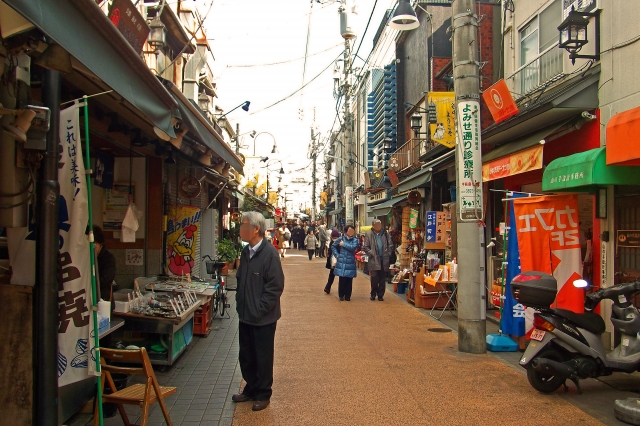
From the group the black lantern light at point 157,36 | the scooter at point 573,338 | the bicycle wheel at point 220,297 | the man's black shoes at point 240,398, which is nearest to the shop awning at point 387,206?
Result: the bicycle wheel at point 220,297

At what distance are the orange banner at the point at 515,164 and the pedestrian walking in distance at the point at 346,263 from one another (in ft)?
13.5

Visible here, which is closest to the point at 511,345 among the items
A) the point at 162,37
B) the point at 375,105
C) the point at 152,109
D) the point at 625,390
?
the point at 625,390

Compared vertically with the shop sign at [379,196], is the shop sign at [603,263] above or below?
below

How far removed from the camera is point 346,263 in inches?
539

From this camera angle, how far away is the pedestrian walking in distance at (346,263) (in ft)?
45.0

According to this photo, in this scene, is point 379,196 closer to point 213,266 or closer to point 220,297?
point 213,266

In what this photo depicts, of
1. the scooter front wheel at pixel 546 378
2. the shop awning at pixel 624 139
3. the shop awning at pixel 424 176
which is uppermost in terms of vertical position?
the shop awning at pixel 424 176

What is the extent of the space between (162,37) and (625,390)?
405 inches

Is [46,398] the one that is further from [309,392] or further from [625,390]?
[625,390]

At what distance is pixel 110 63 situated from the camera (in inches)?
148

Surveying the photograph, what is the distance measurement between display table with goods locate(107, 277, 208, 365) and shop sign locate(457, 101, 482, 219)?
4344mm

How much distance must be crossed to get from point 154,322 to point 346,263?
7.28 m

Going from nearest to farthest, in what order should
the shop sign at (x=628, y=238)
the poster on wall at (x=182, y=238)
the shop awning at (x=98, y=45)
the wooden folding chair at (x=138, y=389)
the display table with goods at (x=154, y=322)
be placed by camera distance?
the shop awning at (x=98, y=45) < the wooden folding chair at (x=138, y=389) < the display table with goods at (x=154, y=322) < the shop sign at (x=628, y=238) < the poster on wall at (x=182, y=238)

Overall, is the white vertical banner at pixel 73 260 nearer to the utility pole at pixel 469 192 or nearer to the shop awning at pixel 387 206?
the utility pole at pixel 469 192
